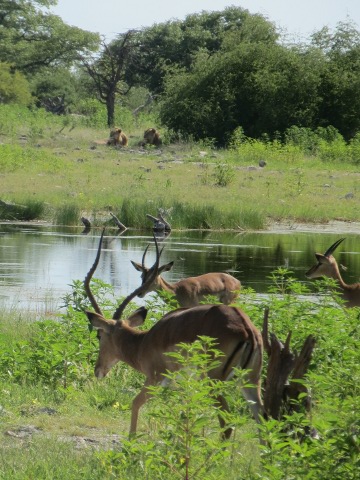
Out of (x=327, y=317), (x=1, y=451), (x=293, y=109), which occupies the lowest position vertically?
(x=1, y=451)

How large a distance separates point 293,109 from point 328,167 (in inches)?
249

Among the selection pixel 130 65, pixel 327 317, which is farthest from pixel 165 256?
pixel 130 65

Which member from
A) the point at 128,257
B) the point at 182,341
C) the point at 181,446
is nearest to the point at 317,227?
the point at 128,257

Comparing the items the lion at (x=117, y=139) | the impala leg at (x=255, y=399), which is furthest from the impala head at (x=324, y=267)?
the lion at (x=117, y=139)

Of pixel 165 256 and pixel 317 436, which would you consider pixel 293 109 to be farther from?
pixel 317 436

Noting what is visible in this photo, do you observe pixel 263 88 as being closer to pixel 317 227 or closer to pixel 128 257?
pixel 317 227

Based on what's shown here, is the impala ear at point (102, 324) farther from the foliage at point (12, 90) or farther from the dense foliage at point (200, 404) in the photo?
the foliage at point (12, 90)

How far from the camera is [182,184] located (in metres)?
28.4

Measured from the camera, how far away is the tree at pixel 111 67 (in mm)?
51906

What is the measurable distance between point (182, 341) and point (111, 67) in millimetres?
48349

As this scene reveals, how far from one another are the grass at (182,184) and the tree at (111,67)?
595 inches

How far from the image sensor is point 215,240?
22562mm

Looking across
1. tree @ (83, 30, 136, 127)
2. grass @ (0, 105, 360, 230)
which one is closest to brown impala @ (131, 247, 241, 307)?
grass @ (0, 105, 360, 230)

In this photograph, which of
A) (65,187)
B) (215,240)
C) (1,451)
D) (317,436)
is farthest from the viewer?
(65,187)
